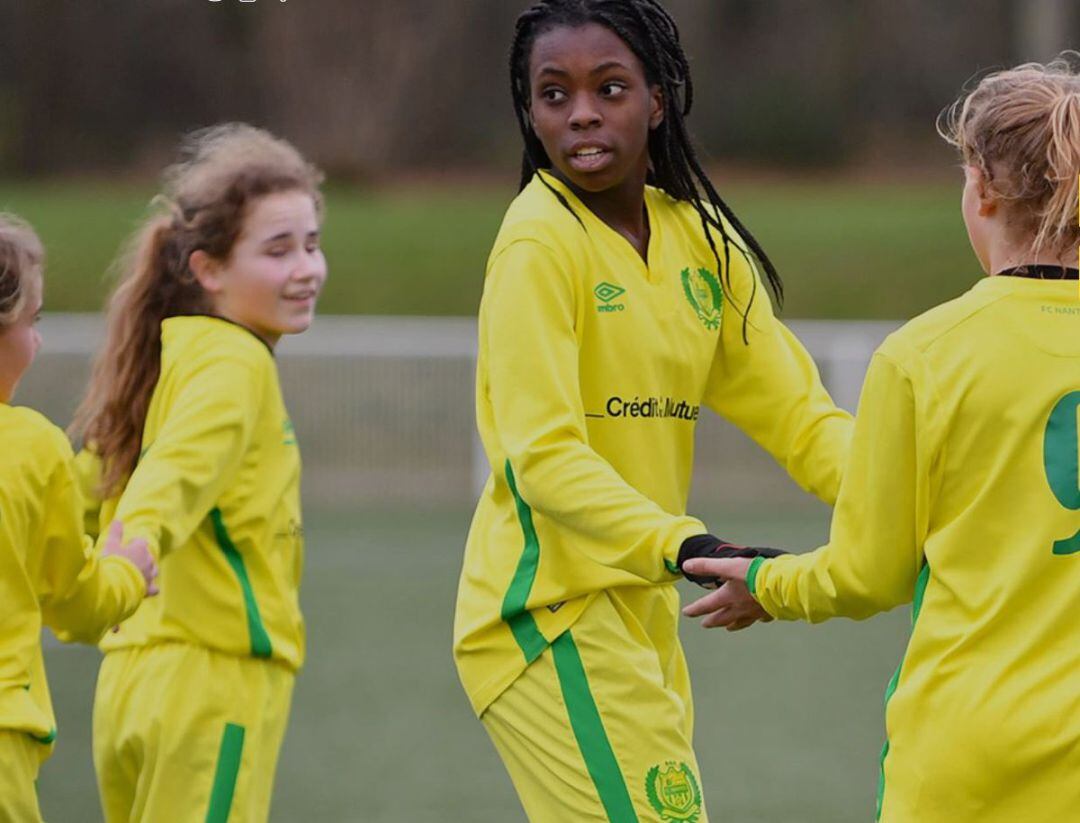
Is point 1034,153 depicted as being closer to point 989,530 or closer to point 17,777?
point 989,530

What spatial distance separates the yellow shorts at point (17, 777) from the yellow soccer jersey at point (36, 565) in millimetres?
26

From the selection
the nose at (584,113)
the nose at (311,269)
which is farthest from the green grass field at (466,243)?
the nose at (584,113)

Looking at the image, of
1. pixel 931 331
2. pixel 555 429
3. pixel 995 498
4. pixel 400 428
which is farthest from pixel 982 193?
pixel 400 428

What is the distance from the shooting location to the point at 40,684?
3.46 metres

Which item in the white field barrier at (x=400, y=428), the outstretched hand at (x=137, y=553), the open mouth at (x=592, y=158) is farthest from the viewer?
the white field barrier at (x=400, y=428)

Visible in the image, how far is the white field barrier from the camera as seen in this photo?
13.2 meters

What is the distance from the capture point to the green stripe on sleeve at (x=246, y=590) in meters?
4.01

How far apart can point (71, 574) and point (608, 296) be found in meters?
1.04

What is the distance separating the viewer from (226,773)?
155 inches

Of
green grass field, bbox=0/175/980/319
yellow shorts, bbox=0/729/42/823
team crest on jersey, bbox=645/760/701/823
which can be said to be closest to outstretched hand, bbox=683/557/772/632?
team crest on jersey, bbox=645/760/701/823

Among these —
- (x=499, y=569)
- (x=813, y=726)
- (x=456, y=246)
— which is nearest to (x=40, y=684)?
(x=499, y=569)

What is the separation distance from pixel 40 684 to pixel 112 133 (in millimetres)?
23765

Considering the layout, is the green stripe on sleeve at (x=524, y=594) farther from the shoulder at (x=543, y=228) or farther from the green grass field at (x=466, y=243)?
the green grass field at (x=466, y=243)

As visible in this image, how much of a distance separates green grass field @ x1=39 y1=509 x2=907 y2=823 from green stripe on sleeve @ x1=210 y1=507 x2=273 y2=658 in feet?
6.78
